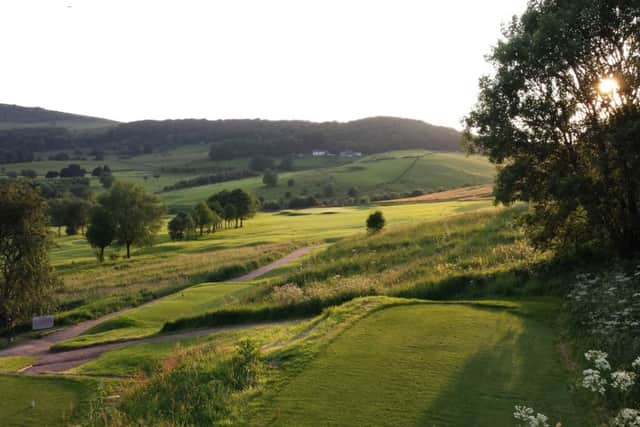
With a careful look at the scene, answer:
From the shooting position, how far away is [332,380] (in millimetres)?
10758

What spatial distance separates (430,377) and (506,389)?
1584mm

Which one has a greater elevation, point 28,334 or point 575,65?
point 575,65

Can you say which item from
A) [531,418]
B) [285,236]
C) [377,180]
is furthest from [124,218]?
[377,180]

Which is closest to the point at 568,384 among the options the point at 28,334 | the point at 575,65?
the point at 575,65

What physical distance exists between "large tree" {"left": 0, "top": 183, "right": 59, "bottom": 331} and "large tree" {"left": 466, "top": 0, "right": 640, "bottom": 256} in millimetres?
33060

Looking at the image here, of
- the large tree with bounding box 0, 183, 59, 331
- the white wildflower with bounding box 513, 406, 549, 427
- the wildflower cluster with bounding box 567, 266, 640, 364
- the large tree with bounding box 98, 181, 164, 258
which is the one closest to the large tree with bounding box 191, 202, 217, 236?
the large tree with bounding box 98, 181, 164, 258

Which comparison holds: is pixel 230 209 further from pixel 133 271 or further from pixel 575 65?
pixel 575 65

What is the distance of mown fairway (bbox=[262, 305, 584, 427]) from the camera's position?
8.94 meters

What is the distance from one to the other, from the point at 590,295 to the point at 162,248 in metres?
66.9

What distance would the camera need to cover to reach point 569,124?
1803 centimetres

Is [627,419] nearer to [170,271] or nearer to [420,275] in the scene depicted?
[420,275]

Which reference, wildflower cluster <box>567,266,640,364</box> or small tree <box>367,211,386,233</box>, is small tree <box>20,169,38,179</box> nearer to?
small tree <box>367,211,386,233</box>

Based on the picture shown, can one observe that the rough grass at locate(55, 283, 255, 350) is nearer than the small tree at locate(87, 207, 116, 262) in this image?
Yes

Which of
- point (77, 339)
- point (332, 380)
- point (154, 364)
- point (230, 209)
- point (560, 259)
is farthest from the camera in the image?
point (230, 209)
